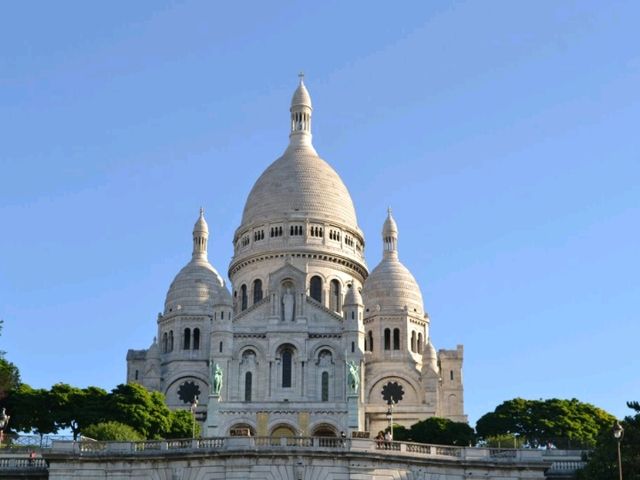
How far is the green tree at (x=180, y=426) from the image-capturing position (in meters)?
86.8

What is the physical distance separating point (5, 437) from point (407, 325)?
2439 inches

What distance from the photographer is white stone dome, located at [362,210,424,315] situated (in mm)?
117500

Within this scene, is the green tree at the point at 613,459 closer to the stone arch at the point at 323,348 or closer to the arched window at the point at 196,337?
the stone arch at the point at 323,348

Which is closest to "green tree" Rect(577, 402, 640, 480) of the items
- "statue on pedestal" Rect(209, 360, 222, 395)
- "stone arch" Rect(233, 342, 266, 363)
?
"statue on pedestal" Rect(209, 360, 222, 395)

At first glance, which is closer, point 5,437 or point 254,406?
point 5,437

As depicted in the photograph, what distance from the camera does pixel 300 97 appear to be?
436ft

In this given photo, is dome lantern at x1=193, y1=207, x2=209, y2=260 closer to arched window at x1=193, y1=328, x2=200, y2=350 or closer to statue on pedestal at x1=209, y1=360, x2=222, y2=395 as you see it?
arched window at x1=193, y1=328, x2=200, y2=350

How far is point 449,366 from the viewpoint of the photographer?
119m

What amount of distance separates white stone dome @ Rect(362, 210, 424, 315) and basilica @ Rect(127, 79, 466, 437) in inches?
5.2

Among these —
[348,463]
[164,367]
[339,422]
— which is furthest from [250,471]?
[164,367]

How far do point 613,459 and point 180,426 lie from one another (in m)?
47.9

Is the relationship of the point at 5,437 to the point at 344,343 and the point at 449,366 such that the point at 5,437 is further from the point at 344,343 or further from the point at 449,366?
the point at 449,366

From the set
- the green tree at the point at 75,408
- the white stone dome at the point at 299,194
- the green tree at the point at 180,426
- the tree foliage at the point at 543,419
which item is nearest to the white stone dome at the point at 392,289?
the white stone dome at the point at 299,194

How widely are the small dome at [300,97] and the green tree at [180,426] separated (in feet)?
162
